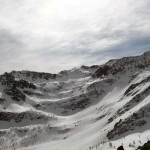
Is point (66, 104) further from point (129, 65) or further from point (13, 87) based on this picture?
point (129, 65)

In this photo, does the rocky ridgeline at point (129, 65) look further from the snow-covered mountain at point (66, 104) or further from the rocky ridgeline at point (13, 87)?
the rocky ridgeline at point (13, 87)

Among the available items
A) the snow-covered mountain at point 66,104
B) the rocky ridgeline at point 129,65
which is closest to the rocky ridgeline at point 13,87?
the snow-covered mountain at point 66,104

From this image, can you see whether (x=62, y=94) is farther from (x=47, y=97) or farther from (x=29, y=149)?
(x=29, y=149)

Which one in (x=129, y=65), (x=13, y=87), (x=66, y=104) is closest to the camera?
(x=66, y=104)

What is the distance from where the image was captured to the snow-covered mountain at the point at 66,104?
254 ft

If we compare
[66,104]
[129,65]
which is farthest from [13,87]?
[129,65]

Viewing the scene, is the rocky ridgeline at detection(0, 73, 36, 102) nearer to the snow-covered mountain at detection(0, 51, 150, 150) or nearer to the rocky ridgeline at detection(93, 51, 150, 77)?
the snow-covered mountain at detection(0, 51, 150, 150)

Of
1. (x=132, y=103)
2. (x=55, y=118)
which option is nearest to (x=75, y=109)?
(x=55, y=118)

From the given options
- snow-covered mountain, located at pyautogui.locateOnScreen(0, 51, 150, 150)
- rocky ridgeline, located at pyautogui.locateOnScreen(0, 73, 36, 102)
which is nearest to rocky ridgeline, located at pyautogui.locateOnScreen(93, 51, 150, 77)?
snow-covered mountain, located at pyautogui.locateOnScreen(0, 51, 150, 150)

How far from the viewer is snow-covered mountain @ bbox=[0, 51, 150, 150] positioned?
254 ft

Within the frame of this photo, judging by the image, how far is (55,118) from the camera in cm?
10669

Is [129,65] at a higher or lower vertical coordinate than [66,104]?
higher

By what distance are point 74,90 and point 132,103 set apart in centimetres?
7793

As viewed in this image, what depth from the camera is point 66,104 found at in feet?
415
